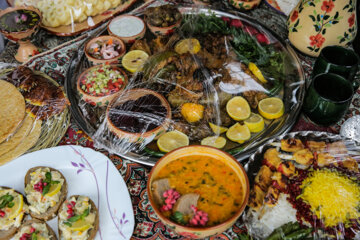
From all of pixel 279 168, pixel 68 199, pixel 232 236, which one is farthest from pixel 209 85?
pixel 68 199

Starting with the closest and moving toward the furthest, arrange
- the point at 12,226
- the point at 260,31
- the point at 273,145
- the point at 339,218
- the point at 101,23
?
the point at 339,218 → the point at 12,226 → the point at 273,145 → the point at 260,31 → the point at 101,23

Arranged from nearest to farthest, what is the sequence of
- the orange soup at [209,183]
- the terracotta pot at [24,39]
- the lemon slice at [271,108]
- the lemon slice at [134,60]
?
1. the orange soup at [209,183]
2. the lemon slice at [271,108]
3. the lemon slice at [134,60]
4. the terracotta pot at [24,39]

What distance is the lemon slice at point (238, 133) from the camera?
241cm

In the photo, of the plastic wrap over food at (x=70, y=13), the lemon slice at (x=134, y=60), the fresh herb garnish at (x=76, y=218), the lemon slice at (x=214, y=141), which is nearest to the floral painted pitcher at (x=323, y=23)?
the lemon slice at (x=214, y=141)

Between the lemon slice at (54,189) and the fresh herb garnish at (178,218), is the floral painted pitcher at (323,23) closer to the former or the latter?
the fresh herb garnish at (178,218)

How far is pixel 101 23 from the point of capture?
3.65 metres

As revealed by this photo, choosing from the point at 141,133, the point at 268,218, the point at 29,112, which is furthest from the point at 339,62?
the point at 29,112

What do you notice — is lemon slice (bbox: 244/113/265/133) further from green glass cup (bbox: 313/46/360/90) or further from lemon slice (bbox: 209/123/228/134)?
green glass cup (bbox: 313/46/360/90)

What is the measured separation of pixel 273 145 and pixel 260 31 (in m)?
1.53

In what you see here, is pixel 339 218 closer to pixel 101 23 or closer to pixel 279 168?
pixel 279 168

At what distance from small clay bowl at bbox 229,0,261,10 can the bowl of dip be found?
1.14 meters

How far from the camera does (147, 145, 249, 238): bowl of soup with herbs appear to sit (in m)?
1.73

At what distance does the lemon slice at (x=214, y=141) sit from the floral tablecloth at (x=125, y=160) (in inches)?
19.5

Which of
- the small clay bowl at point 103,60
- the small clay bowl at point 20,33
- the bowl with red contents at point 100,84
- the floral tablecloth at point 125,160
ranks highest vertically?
the small clay bowl at point 20,33
